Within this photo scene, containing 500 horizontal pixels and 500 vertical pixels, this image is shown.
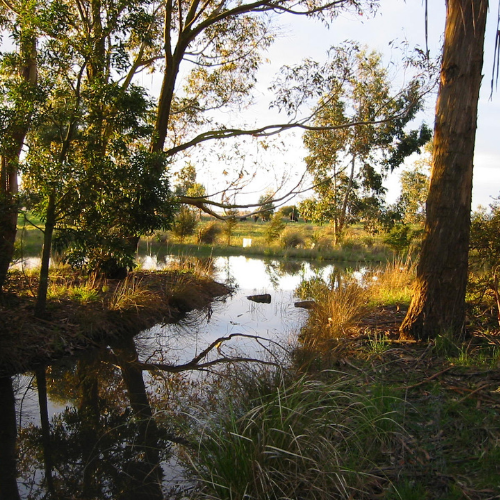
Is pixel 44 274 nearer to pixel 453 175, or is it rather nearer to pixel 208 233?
pixel 453 175

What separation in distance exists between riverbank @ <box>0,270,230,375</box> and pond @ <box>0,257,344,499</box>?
0.25 metres

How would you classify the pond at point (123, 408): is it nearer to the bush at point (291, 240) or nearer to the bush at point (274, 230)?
the bush at point (291, 240)

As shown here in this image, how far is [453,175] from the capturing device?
540 cm

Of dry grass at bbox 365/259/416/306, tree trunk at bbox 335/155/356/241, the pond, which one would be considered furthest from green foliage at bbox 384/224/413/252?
the pond

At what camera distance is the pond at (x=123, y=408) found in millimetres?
3602

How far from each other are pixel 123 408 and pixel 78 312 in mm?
2875

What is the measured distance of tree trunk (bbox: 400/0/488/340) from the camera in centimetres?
540

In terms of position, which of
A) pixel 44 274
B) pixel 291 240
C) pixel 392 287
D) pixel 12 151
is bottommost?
pixel 392 287

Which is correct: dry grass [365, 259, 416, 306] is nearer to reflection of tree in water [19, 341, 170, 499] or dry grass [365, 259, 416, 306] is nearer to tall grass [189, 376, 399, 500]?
reflection of tree in water [19, 341, 170, 499]

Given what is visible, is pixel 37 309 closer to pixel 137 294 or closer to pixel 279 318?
pixel 137 294

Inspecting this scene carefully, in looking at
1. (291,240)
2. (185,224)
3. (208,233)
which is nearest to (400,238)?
(291,240)

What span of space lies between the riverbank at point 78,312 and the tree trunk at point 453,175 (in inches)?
175

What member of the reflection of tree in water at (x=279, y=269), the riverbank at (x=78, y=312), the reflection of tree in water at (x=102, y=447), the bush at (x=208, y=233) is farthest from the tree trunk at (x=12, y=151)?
the bush at (x=208, y=233)

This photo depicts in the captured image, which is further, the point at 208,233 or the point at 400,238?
the point at 208,233
